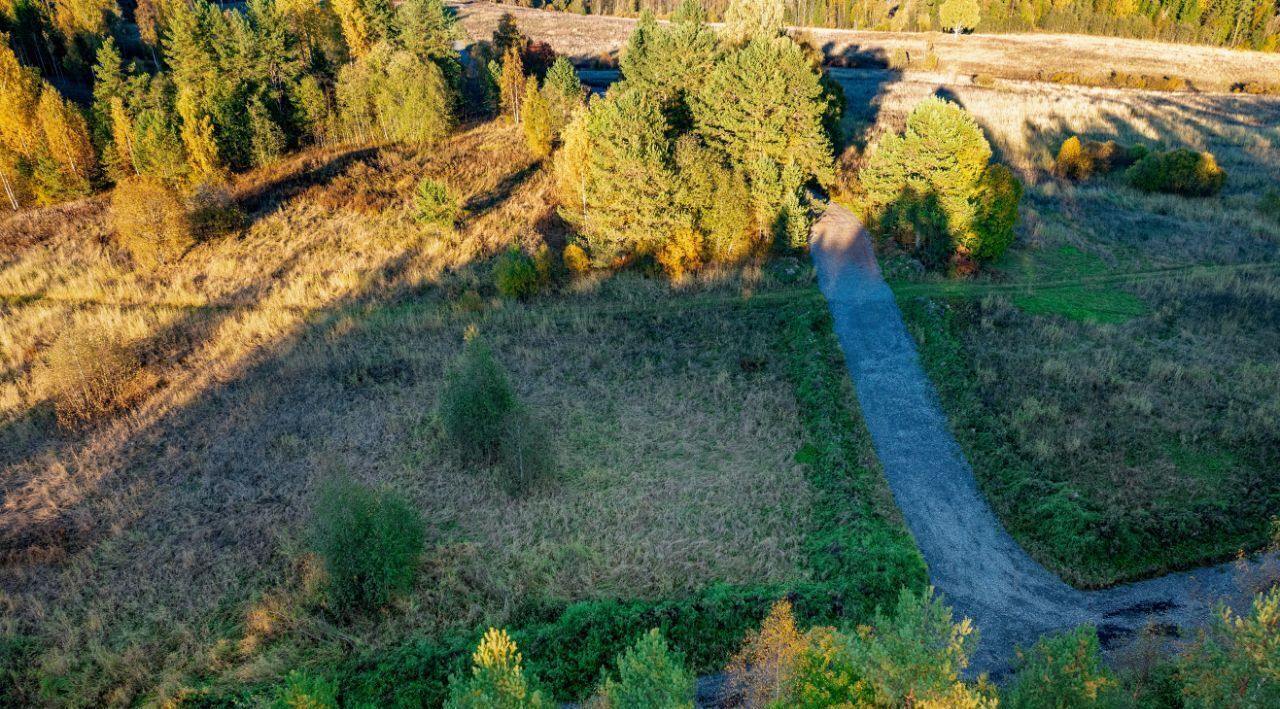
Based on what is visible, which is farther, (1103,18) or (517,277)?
(1103,18)

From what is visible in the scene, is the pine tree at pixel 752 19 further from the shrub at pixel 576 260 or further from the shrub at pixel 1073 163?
the shrub at pixel 1073 163

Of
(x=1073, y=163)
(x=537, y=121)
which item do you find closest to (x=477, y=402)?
(x=537, y=121)

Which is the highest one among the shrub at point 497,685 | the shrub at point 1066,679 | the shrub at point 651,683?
the shrub at point 497,685

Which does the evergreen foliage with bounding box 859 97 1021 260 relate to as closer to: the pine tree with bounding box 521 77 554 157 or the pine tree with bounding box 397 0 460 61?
the pine tree with bounding box 521 77 554 157

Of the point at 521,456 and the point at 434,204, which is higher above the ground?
the point at 434,204

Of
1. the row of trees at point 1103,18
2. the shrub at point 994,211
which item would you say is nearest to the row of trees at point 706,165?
the shrub at point 994,211

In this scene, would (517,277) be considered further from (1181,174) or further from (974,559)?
(1181,174)

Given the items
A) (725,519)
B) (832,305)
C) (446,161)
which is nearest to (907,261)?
(832,305)
